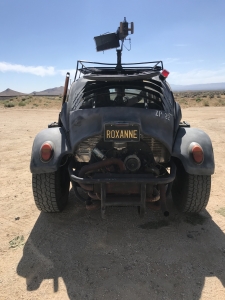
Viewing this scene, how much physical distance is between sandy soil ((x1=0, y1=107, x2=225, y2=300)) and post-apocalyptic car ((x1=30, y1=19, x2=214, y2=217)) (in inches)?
14.8

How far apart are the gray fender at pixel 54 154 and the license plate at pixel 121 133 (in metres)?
0.67

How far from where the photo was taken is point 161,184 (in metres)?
3.30

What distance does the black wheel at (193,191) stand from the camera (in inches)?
138

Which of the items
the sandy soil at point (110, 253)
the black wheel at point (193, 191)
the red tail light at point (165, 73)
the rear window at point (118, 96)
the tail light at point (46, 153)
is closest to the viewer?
the sandy soil at point (110, 253)

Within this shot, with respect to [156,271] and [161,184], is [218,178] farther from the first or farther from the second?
[156,271]

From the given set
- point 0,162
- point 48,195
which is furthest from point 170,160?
point 0,162

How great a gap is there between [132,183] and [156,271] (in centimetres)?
97

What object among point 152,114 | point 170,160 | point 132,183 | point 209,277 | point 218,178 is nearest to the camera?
point 209,277

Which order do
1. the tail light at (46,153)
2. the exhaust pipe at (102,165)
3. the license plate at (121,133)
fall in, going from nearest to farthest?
the license plate at (121,133)
the exhaust pipe at (102,165)
the tail light at (46,153)

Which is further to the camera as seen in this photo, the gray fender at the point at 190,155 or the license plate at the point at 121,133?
the gray fender at the point at 190,155

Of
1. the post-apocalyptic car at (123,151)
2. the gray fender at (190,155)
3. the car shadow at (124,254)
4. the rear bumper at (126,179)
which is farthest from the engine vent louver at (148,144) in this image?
the car shadow at (124,254)

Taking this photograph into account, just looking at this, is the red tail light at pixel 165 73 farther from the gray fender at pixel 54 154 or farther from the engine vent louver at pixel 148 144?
the gray fender at pixel 54 154

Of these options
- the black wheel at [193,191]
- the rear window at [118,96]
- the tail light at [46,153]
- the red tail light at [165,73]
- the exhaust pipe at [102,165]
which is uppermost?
the red tail light at [165,73]

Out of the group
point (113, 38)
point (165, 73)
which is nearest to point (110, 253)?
point (165, 73)
